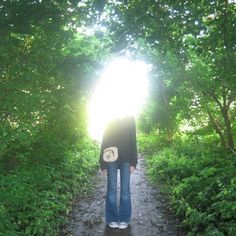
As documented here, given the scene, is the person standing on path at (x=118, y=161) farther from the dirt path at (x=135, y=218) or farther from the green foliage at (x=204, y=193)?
the green foliage at (x=204, y=193)

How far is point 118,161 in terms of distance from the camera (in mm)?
7168

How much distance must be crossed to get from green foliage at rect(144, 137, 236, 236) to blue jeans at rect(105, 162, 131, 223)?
114 cm

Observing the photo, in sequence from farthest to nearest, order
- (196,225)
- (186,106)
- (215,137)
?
(215,137), (186,106), (196,225)

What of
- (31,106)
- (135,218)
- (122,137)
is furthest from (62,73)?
(135,218)

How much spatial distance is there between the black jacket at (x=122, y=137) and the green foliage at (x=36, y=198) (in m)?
1.34

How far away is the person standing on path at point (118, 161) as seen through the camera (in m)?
7.12

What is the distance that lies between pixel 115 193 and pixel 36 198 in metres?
1.62

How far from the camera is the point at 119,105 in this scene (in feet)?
24.1

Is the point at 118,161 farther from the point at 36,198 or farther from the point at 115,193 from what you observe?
the point at 36,198

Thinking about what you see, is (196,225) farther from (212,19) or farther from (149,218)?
(212,19)

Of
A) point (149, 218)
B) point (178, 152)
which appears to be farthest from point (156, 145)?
point (149, 218)

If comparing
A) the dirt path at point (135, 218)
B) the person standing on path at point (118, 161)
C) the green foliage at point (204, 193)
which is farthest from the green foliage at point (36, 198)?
the green foliage at point (204, 193)

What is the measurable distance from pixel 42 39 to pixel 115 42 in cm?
154

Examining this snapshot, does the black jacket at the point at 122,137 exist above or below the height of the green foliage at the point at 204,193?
above
